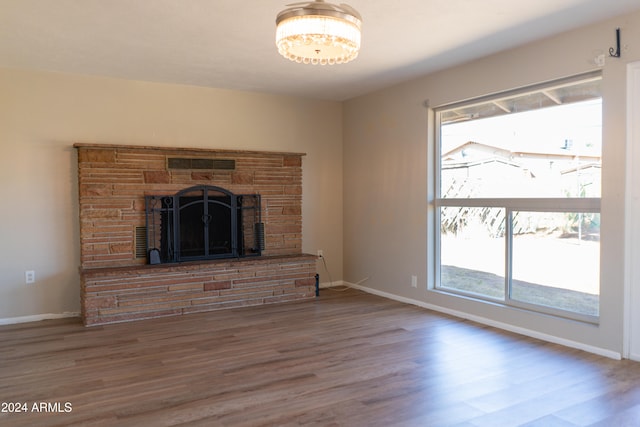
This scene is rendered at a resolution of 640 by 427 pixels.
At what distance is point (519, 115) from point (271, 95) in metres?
2.81

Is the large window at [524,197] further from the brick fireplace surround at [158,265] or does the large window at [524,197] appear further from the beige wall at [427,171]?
the brick fireplace surround at [158,265]

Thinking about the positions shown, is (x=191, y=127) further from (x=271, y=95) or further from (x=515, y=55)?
(x=515, y=55)

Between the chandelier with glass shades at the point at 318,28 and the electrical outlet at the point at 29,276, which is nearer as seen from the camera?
the chandelier with glass shades at the point at 318,28

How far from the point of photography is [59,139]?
4492 millimetres

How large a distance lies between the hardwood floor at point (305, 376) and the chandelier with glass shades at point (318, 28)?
6.00 ft

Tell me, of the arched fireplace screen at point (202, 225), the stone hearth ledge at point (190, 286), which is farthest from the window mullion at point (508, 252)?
the arched fireplace screen at point (202, 225)

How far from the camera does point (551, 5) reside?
298 cm

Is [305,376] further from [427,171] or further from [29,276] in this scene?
[29,276]

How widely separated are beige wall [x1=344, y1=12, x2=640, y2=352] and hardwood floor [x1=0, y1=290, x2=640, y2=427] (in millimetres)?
342

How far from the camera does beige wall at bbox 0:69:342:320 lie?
14.2 feet

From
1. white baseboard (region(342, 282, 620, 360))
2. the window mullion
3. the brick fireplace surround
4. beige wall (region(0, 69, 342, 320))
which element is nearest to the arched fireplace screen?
the brick fireplace surround

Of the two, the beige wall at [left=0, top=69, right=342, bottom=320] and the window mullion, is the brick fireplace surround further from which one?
the window mullion

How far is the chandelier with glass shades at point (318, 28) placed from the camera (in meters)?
2.01

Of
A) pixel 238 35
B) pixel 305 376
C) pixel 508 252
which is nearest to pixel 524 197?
pixel 508 252
